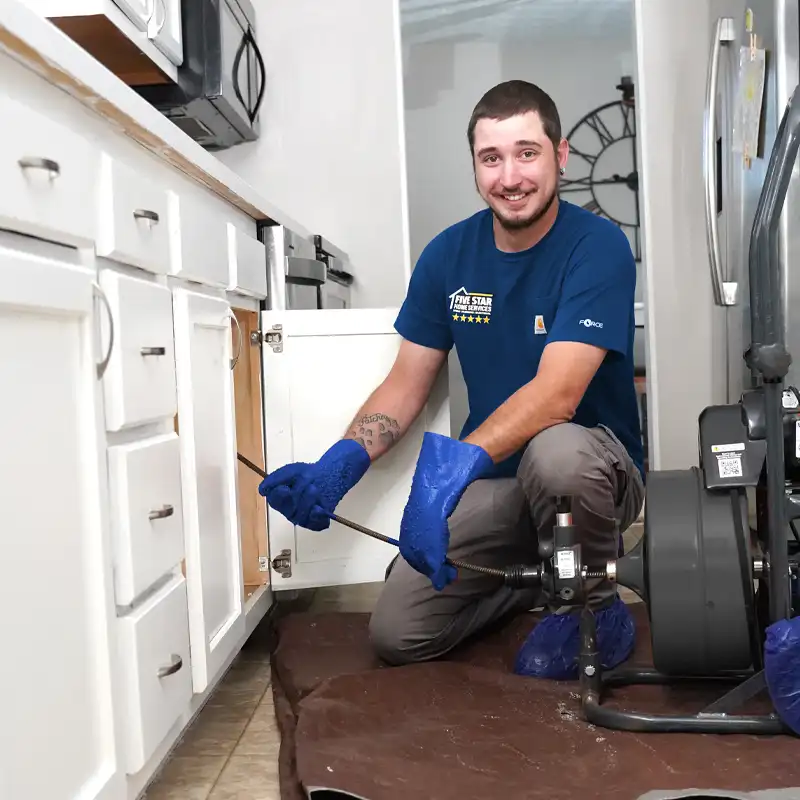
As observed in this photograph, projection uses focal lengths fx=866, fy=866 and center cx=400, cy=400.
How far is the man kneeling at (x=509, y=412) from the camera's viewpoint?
1.38m

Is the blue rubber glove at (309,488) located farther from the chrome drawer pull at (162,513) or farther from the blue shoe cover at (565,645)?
the blue shoe cover at (565,645)

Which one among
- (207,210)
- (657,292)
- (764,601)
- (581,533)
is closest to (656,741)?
Answer: (764,601)

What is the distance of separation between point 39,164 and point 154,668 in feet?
1.94

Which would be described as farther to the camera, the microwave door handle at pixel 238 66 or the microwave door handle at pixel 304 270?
the microwave door handle at pixel 238 66

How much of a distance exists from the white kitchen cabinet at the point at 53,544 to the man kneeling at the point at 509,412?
1.67 feet

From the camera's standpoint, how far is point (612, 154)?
4223mm

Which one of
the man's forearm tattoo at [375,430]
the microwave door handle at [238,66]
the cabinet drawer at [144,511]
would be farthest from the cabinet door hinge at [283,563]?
the microwave door handle at [238,66]

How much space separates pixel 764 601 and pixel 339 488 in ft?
2.22

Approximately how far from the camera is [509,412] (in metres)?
1.39

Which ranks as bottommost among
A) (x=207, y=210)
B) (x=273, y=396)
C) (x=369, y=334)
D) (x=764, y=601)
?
(x=764, y=601)

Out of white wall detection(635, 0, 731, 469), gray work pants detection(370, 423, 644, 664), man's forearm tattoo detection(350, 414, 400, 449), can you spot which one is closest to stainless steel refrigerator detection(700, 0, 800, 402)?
white wall detection(635, 0, 731, 469)

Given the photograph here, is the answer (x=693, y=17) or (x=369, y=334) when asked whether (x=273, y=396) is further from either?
(x=693, y=17)

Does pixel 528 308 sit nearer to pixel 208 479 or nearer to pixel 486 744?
pixel 208 479

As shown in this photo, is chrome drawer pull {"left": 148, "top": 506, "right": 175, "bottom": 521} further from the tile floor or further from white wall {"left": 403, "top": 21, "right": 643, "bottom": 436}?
white wall {"left": 403, "top": 21, "right": 643, "bottom": 436}
